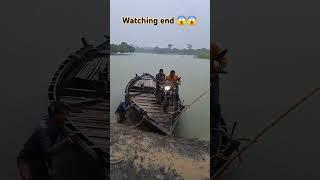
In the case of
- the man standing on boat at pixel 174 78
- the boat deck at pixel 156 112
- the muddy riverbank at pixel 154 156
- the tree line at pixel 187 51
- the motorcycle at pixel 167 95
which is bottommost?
the muddy riverbank at pixel 154 156

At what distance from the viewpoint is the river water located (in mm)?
1958

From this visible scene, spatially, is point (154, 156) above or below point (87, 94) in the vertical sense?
below

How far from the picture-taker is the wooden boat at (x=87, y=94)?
1.97 m

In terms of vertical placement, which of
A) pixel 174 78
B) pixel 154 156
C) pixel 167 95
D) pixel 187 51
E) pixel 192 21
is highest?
pixel 192 21

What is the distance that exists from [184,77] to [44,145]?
981 millimetres

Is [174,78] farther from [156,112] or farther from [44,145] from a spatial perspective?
[44,145]

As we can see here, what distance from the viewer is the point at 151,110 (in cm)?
200

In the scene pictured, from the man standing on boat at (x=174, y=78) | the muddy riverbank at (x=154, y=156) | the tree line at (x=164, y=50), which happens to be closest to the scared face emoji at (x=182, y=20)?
the tree line at (x=164, y=50)

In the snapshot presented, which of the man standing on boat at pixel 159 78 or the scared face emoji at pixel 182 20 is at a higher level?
the scared face emoji at pixel 182 20

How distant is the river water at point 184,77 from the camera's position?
196cm

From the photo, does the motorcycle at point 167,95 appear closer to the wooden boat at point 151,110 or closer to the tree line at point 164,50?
the wooden boat at point 151,110

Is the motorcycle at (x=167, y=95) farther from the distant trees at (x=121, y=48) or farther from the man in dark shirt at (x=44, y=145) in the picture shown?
the man in dark shirt at (x=44, y=145)

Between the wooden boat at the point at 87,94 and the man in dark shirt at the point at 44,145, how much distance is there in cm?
6

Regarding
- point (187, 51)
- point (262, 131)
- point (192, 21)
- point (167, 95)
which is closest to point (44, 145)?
point (167, 95)
